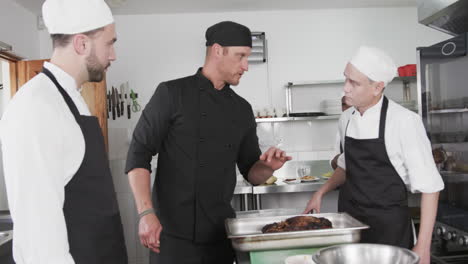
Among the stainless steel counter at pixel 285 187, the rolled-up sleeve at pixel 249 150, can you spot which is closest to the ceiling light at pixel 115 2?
the stainless steel counter at pixel 285 187

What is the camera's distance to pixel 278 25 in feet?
18.3

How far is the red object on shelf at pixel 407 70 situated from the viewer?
516cm

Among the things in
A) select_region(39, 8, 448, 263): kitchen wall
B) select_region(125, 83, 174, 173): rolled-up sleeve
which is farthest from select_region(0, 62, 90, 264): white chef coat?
select_region(39, 8, 448, 263): kitchen wall

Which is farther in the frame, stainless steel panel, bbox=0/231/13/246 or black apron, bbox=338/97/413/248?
stainless steel panel, bbox=0/231/13/246

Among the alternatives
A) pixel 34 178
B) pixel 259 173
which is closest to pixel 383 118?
pixel 259 173

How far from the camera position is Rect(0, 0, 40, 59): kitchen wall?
438 centimetres

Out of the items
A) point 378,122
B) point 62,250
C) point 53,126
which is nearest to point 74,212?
point 62,250

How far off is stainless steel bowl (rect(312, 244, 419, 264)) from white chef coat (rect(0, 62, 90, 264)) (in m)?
0.71

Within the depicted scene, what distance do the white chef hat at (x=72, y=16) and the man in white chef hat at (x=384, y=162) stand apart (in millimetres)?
1243

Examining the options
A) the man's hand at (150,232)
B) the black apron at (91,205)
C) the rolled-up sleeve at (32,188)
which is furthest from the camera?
the man's hand at (150,232)

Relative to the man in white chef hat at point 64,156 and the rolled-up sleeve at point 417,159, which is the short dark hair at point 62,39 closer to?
the man in white chef hat at point 64,156

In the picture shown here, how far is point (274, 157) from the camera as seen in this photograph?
2.05 m

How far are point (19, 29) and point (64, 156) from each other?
3997mm

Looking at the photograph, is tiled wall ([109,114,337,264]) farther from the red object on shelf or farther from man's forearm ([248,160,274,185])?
man's forearm ([248,160,274,185])
